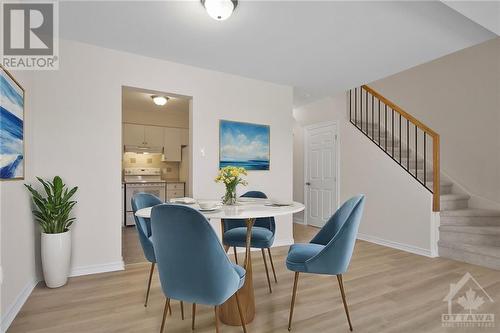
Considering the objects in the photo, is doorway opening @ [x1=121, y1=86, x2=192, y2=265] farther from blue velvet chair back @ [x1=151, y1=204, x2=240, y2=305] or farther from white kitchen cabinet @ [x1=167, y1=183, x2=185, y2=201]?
blue velvet chair back @ [x1=151, y1=204, x2=240, y2=305]

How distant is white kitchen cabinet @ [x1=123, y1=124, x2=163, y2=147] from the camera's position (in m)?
6.14

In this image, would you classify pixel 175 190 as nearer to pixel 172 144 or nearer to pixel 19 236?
pixel 172 144

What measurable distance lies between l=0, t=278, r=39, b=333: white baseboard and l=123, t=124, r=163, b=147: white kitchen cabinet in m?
3.92

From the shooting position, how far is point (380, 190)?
455 cm

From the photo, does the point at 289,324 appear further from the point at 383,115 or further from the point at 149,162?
the point at 149,162

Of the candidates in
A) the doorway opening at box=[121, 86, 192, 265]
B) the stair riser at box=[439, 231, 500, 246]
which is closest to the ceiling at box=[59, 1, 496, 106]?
the stair riser at box=[439, 231, 500, 246]

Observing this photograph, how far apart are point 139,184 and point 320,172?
3.87 m

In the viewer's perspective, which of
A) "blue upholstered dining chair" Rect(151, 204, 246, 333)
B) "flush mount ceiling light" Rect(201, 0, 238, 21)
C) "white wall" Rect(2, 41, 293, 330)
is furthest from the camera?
"white wall" Rect(2, 41, 293, 330)

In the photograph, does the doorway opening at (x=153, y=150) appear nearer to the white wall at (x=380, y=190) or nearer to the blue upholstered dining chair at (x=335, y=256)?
the white wall at (x=380, y=190)

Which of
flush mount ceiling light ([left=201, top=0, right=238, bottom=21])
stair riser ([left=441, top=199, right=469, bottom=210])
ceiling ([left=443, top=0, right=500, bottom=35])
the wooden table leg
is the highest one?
flush mount ceiling light ([left=201, top=0, right=238, bottom=21])

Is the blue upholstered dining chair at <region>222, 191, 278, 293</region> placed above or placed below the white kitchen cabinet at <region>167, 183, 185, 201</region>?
below

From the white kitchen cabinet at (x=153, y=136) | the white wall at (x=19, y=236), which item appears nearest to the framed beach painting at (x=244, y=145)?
the white wall at (x=19, y=236)

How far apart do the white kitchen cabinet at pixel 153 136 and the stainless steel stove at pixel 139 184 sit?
0.71 m

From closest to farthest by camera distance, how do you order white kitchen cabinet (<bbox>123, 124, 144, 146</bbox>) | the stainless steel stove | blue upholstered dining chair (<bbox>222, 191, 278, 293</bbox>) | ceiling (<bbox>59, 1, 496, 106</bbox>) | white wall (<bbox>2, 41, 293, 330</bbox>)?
1. ceiling (<bbox>59, 1, 496, 106</bbox>)
2. blue upholstered dining chair (<bbox>222, 191, 278, 293</bbox>)
3. white wall (<bbox>2, 41, 293, 330</bbox>)
4. the stainless steel stove
5. white kitchen cabinet (<bbox>123, 124, 144, 146</bbox>)
